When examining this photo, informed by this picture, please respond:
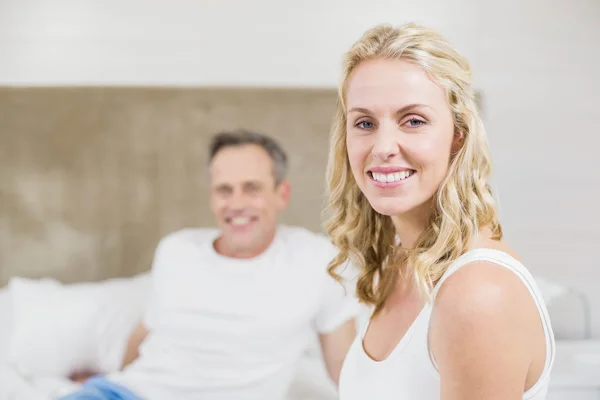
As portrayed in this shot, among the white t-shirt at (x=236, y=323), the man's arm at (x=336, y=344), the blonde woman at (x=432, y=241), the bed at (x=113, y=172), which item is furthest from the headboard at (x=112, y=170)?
the blonde woman at (x=432, y=241)

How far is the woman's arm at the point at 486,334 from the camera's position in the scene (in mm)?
726

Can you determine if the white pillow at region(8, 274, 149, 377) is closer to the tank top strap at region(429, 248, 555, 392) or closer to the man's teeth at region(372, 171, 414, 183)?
the man's teeth at region(372, 171, 414, 183)

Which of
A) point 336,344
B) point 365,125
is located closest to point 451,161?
point 365,125

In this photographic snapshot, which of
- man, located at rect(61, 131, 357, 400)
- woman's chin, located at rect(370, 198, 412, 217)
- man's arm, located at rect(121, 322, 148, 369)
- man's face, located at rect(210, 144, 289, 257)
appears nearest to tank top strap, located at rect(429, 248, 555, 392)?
woman's chin, located at rect(370, 198, 412, 217)

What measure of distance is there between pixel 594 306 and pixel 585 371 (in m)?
0.31

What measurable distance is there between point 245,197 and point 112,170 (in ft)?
1.51

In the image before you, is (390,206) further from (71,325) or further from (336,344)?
(71,325)

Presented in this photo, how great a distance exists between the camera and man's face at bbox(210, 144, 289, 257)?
203 cm

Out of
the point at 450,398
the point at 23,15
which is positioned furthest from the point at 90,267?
the point at 450,398

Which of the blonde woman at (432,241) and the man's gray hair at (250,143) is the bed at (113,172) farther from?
the blonde woman at (432,241)

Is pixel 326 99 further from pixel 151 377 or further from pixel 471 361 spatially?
pixel 471 361

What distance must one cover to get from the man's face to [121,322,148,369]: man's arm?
0.37m

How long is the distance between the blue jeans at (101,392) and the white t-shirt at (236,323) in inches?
2.3

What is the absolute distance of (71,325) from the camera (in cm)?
196
